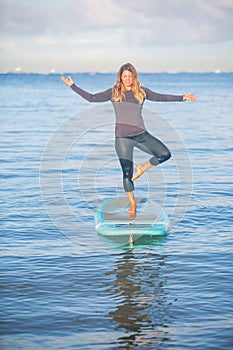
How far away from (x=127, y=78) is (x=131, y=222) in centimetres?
256

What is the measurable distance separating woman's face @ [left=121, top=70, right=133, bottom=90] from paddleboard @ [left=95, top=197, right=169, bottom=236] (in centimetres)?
236

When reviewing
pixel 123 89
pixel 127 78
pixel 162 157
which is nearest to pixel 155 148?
pixel 162 157

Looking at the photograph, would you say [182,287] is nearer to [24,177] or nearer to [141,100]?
[141,100]

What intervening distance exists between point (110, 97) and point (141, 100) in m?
0.57

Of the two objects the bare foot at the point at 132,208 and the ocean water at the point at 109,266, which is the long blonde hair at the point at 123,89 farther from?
the ocean water at the point at 109,266

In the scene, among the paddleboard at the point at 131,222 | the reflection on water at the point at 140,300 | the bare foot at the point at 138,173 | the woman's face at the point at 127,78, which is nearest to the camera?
the reflection on water at the point at 140,300

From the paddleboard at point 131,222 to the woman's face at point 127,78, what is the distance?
2.36 meters

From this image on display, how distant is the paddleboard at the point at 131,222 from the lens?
10766 millimetres

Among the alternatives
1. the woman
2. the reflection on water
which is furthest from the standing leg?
the reflection on water

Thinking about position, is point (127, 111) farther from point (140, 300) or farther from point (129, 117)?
point (140, 300)

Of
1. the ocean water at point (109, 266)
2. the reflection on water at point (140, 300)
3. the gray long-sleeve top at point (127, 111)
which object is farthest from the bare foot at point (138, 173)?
the reflection on water at point (140, 300)

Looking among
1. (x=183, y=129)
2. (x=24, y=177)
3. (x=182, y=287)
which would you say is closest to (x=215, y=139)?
(x=183, y=129)

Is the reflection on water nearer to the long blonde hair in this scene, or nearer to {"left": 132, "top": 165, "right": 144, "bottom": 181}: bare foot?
{"left": 132, "top": 165, "right": 144, "bottom": 181}: bare foot

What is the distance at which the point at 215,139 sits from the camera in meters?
29.3
